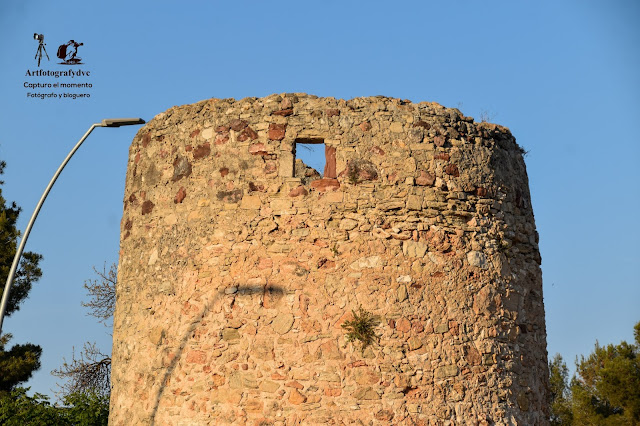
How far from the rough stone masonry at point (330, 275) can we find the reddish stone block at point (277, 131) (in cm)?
1

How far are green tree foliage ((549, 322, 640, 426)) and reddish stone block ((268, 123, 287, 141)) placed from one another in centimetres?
1277

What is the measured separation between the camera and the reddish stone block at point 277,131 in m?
8.34

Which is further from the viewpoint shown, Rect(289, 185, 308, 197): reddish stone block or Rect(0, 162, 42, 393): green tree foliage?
Rect(0, 162, 42, 393): green tree foliage

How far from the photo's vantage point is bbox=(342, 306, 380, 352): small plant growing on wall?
7.57 m

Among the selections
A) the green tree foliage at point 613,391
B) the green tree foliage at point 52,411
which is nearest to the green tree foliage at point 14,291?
the green tree foliage at point 52,411

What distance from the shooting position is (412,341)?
7.63m

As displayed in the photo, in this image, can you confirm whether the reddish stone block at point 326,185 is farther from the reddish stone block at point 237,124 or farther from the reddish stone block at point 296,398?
the reddish stone block at point 296,398

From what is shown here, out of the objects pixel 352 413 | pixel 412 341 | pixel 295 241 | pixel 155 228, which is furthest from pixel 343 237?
pixel 155 228

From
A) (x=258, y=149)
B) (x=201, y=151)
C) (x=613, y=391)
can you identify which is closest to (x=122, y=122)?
(x=201, y=151)

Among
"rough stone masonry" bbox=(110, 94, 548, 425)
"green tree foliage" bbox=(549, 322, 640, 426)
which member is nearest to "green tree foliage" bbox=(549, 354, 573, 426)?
"green tree foliage" bbox=(549, 322, 640, 426)

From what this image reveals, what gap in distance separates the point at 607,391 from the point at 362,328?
41.0ft

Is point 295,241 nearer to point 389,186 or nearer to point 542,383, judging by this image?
point 389,186

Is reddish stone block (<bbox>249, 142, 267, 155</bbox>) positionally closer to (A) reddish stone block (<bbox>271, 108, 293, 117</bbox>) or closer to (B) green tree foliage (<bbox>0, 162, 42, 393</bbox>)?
(A) reddish stone block (<bbox>271, 108, 293, 117</bbox>)

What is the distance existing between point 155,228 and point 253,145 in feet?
5.08
